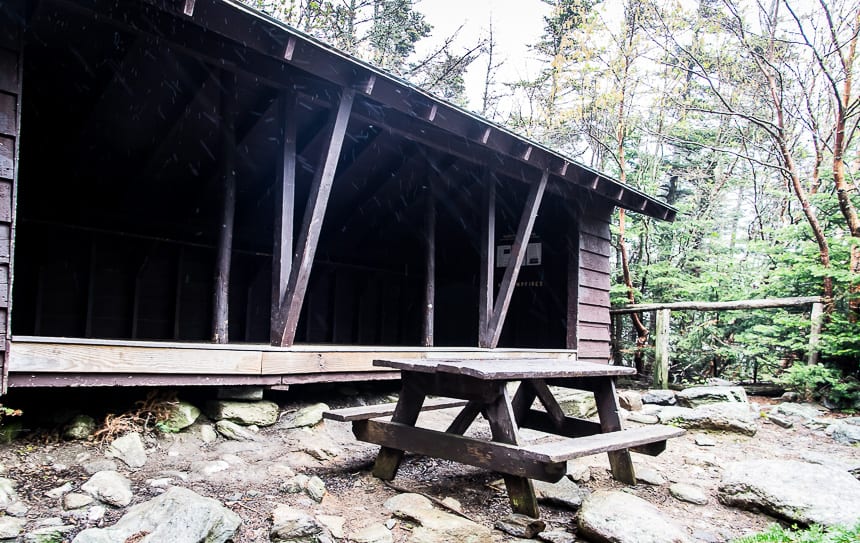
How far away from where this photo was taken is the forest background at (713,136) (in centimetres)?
774

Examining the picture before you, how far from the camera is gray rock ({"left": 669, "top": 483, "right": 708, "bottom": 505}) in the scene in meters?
3.81

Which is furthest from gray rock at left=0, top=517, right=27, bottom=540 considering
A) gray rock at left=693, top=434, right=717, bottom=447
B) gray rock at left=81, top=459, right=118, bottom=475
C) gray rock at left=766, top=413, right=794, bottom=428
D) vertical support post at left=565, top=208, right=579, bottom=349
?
gray rock at left=766, top=413, right=794, bottom=428

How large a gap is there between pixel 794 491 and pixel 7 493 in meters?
4.53

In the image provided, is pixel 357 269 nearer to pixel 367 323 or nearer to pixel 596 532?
pixel 367 323

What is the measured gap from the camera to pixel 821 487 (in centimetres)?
353

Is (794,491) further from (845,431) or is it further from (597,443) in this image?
(845,431)

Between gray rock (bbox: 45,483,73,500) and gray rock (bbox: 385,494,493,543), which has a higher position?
gray rock (bbox: 45,483,73,500)

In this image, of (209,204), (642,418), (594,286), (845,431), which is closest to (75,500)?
(209,204)

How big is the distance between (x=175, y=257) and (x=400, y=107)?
395cm

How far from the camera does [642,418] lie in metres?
6.29

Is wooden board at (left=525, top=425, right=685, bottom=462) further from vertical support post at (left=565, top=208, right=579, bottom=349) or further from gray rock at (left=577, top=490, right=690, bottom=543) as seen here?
vertical support post at (left=565, top=208, right=579, bottom=349)

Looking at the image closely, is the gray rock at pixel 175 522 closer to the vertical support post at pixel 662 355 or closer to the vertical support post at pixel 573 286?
the vertical support post at pixel 573 286

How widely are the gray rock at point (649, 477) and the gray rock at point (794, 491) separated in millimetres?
421

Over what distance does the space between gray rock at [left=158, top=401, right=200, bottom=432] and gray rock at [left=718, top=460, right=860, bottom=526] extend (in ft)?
12.4
